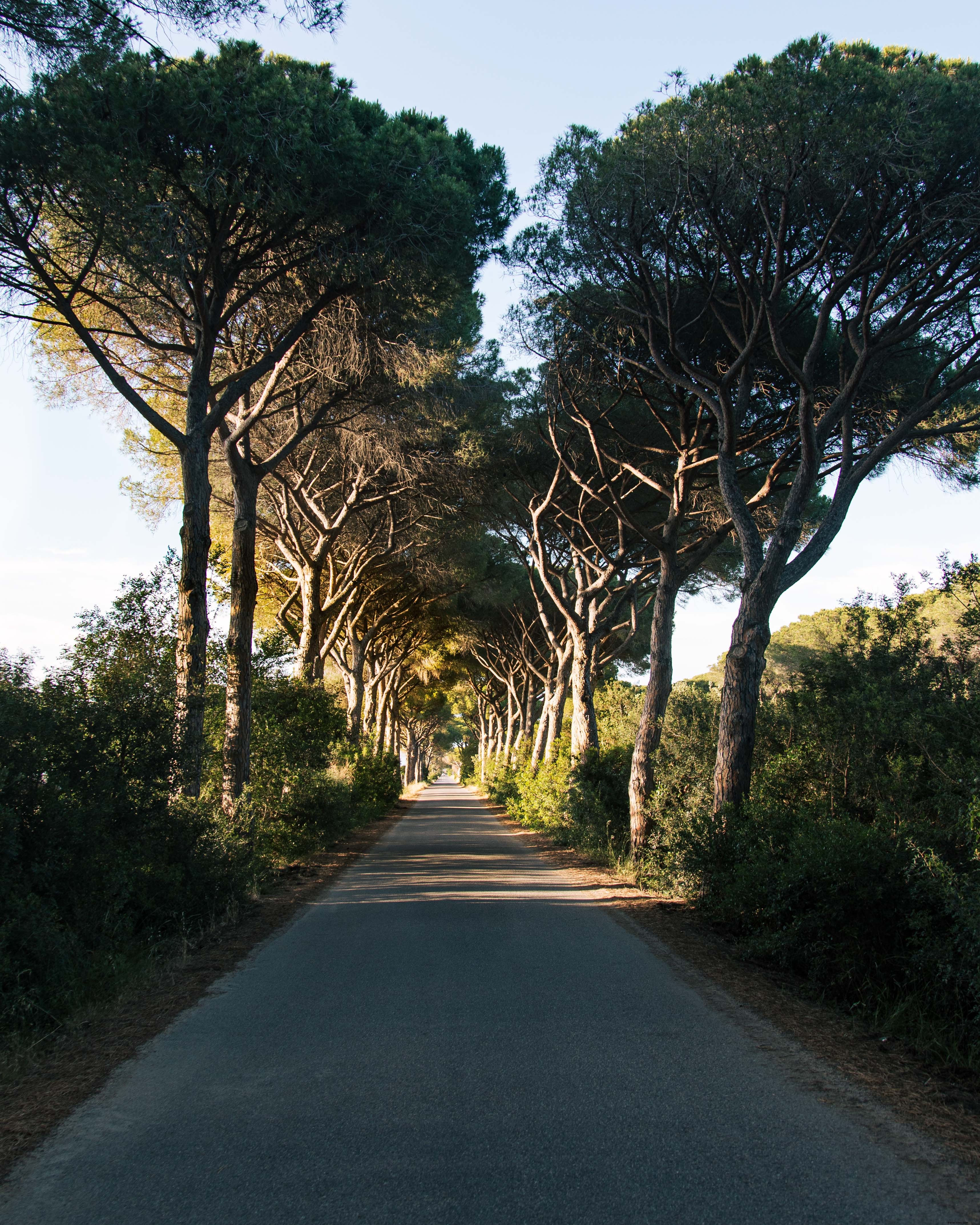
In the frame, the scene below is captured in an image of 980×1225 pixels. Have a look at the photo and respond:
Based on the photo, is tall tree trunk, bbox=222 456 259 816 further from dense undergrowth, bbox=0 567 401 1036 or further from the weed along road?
the weed along road

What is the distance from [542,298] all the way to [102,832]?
10.7m

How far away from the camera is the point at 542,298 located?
13.9 metres

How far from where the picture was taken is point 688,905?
986 cm

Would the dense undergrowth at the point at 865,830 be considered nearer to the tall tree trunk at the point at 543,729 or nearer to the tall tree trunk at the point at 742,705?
the tall tree trunk at the point at 742,705

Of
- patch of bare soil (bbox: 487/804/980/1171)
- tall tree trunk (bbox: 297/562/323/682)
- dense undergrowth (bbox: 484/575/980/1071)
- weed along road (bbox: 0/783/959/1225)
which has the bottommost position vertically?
patch of bare soil (bbox: 487/804/980/1171)

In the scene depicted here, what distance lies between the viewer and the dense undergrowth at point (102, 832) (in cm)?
505

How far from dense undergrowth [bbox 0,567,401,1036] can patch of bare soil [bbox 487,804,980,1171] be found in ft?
13.9

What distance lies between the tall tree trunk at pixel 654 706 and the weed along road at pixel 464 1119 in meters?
6.69

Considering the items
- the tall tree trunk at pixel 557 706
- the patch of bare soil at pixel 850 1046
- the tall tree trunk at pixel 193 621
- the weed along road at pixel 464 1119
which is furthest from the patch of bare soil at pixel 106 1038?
the tall tree trunk at pixel 557 706

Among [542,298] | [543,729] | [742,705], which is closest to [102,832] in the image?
[742,705]

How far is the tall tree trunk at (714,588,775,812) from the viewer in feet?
31.3

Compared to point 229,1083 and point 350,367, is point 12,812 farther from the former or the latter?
point 350,367

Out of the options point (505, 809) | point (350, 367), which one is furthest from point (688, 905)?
point (505, 809)

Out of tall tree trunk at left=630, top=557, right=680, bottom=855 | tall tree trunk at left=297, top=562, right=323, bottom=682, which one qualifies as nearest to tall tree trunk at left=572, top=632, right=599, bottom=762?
tall tree trunk at left=630, top=557, right=680, bottom=855
